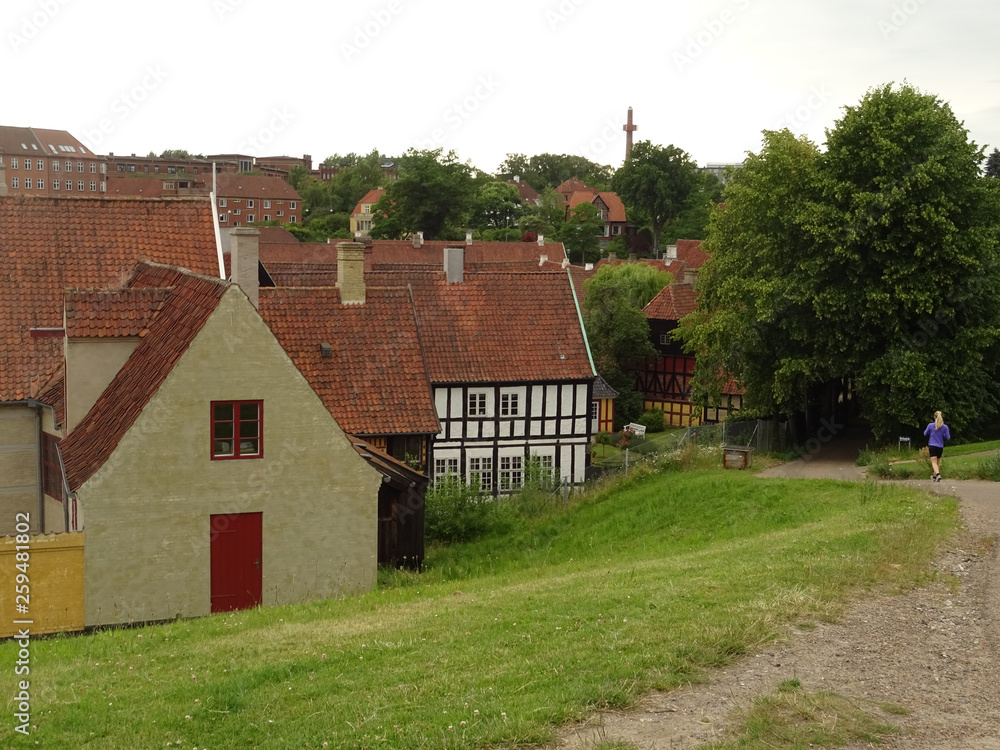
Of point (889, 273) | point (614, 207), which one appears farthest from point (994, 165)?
point (889, 273)

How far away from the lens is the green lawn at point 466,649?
10.3m

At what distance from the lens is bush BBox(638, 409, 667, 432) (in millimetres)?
55094

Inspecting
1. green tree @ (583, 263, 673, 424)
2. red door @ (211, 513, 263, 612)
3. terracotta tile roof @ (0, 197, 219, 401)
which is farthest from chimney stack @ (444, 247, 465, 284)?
green tree @ (583, 263, 673, 424)

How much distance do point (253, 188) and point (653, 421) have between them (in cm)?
9008

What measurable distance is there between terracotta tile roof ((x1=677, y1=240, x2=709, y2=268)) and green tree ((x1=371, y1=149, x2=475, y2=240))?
79.0ft

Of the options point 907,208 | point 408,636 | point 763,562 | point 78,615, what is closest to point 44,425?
point 78,615

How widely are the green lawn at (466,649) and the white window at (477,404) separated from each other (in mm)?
15431

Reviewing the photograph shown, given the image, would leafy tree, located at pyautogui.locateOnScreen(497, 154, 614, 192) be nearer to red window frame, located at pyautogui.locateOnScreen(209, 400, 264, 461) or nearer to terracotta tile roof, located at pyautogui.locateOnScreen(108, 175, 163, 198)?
terracotta tile roof, located at pyautogui.locateOnScreen(108, 175, 163, 198)

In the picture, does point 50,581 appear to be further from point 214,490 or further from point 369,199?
point 369,199

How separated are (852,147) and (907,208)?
2825 mm

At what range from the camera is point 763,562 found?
52.5 ft

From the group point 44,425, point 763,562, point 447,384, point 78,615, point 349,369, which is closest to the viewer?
point 763,562

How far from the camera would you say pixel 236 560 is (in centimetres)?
1945

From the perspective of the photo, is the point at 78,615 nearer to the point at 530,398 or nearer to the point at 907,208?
the point at 530,398
